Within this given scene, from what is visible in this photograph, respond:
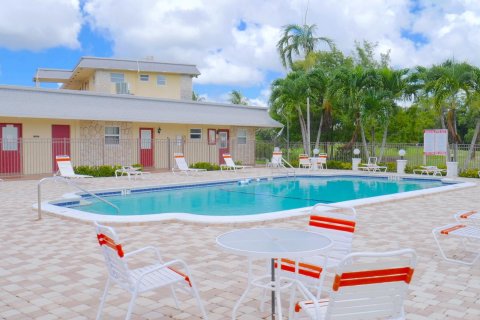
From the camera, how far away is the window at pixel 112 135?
22.3 metres

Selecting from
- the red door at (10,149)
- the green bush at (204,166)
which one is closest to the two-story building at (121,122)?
the red door at (10,149)

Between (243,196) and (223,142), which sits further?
(223,142)

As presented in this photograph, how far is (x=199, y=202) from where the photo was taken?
1344 centimetres

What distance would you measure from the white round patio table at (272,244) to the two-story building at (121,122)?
1700cm

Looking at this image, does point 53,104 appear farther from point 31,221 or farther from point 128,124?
point 31,221

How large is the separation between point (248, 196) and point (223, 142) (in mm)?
12185

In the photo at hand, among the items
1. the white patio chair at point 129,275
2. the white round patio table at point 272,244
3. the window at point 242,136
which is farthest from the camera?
the window at point 242,136

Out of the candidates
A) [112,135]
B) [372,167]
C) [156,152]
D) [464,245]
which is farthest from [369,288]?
[156,152]

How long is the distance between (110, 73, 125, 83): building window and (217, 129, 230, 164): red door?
26.0ft

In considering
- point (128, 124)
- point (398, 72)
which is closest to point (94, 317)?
point (128, 124)

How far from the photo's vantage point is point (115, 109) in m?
22.3

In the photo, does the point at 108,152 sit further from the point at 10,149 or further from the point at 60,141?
the point at 10,149

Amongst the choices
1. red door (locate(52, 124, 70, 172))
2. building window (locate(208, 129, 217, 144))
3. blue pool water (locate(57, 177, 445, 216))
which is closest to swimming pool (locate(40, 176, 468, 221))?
blue pool water (locate(57, 177, 445, 216))

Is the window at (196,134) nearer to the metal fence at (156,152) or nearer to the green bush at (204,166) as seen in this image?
the metal fence at (156,152)
